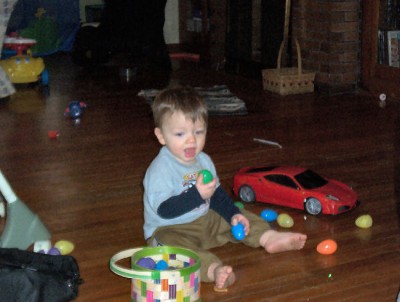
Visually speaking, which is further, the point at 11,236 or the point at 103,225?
the point at 103,225

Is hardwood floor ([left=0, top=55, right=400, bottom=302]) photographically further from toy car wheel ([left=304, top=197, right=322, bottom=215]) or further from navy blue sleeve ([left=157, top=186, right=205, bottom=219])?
navy blue sleeve ([left=157, top=186, right=205, bottom=219])

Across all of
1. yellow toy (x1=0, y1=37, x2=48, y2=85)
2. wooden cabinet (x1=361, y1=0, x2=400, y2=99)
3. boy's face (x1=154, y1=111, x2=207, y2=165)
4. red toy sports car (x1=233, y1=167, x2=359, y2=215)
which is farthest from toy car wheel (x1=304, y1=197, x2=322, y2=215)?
yellow toy (x1=0, y1=37, x2=48, y2=85)

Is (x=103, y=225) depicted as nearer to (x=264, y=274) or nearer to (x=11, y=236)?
(x=11, y=236)

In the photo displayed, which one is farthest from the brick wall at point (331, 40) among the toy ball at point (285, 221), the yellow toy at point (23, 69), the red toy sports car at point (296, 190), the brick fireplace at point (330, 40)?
the toy ball at point (285, 221)

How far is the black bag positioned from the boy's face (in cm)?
45

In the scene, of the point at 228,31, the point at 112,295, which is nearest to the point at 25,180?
the point at 112,295

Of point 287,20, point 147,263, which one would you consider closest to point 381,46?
point 287,20

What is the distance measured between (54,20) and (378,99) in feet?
11.9

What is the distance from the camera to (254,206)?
269 cm

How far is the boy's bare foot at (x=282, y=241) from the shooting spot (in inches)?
87.4

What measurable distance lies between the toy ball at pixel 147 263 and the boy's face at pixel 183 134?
0.35m

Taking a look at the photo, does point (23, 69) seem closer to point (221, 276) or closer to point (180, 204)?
point (180, 204)

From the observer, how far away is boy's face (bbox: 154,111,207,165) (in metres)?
2.09

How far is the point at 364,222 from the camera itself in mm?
2445
